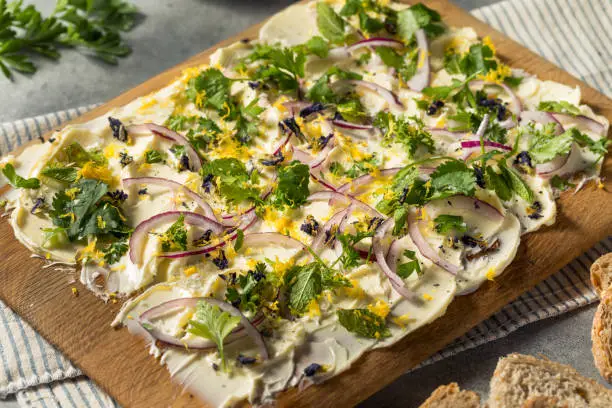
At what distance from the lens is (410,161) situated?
502 centimetres

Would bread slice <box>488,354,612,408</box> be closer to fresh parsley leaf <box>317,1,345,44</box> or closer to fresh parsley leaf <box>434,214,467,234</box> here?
fresh parsley leaf <box>434,214,467,234</box>

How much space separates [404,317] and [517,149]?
4.73ft

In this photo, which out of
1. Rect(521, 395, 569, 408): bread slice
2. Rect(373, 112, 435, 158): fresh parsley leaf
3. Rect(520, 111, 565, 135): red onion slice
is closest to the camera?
Rect(521, 395, 569, 408): bread slice

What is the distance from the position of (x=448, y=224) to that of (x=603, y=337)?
40.4 inches

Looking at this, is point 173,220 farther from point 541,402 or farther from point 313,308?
point 541,402

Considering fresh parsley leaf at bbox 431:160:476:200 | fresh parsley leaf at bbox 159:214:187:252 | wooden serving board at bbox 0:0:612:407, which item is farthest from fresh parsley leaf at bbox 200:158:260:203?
fresh parsley leaf at bbox 431:160:476:200

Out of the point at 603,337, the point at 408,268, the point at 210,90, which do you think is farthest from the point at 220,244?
the point at 603,337

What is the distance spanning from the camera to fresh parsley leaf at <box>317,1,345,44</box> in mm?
5820

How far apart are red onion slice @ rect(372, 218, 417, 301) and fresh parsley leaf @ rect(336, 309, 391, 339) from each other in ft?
0.67

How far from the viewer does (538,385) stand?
428 cm

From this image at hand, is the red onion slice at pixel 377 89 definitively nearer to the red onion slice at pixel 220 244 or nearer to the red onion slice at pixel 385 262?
the red onion slice at pixel 385 262

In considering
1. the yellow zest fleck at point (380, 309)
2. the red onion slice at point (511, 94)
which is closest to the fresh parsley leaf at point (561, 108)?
the red onion slice at point (511, 94)

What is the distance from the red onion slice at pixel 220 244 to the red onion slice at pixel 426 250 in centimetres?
88

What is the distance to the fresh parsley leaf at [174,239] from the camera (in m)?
4.52
